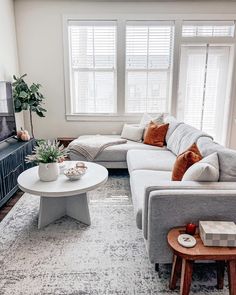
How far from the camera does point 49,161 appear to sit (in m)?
2.42

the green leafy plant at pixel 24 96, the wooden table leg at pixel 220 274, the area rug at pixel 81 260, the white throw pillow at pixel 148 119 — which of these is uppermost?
the green leafy plant at pixel 24 96

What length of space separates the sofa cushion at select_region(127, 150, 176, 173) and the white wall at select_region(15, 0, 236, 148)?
149 centimetres

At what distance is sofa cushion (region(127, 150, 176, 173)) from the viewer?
9.59 feet

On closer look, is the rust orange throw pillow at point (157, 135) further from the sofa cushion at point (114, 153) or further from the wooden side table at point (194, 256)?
the wooden side table at point (194, 256)

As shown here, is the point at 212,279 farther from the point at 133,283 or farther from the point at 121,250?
the point at 121,250

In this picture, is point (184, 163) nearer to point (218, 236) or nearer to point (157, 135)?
point (218, 236)

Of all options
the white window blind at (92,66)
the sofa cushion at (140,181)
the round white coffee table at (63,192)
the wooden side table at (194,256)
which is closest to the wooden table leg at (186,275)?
the wooden side table at (194,256)

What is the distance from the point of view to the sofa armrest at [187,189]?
1.66 meters

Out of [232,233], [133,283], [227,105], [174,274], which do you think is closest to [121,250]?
[133,283]

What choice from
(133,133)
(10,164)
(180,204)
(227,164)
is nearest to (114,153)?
(133,133)

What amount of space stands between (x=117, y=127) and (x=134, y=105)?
549 mm

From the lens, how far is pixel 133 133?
4.30 metres

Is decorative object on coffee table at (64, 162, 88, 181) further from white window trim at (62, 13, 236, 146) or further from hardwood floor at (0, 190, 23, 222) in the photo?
white window trim at (62, 13, 236, 146)

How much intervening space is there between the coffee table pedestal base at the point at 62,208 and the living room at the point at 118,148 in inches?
0.5
